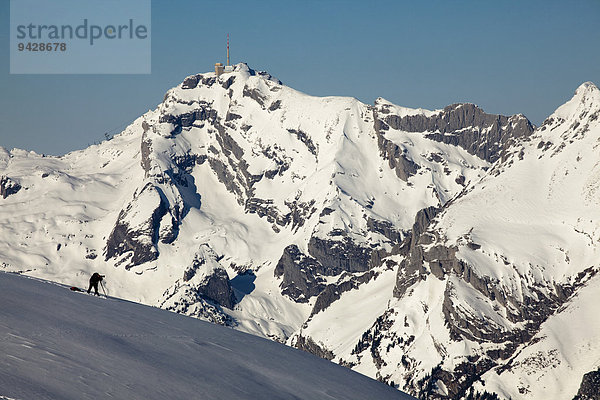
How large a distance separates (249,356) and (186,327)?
380cm

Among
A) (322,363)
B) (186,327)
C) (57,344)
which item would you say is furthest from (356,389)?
(57,344)

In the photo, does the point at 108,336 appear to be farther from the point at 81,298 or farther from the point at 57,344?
the point at 81,298

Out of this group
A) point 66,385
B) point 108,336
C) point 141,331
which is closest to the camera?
point 66,385

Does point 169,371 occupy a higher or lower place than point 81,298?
lower

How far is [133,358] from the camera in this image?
29375 mm

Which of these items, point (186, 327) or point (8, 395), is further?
point (186, 327)

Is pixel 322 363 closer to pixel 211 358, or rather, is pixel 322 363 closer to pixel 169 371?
pixel 211 358

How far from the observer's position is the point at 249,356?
113 ft

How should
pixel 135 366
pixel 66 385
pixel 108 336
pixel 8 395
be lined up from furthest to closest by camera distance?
pixel 108 336 < pixel 135 366 < pixel 66 385 < pixel 8 395

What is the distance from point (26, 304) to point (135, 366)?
618 cm

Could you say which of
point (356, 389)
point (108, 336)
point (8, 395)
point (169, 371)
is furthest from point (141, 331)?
point (8, 395)

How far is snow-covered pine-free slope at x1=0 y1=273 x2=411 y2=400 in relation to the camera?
25.9 meters

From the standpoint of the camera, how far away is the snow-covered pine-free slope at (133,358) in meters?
25.9

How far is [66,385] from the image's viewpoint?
2512 centimetres
